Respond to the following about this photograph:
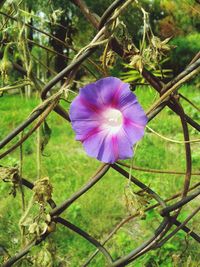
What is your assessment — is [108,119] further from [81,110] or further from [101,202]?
[101,202]

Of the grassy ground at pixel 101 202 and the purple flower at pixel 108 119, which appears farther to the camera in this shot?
the grassy ground at pixel 101 202

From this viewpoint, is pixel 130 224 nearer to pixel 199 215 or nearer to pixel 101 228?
pixel 101 228

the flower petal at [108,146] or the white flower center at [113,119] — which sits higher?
the white flower center at [113,119]

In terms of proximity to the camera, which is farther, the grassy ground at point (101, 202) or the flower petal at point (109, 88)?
the grassy ground at point (101, 202)

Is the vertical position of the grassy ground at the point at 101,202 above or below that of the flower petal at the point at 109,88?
below

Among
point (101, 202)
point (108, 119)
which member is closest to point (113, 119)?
point (108, 119)

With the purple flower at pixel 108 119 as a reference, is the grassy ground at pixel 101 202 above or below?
below

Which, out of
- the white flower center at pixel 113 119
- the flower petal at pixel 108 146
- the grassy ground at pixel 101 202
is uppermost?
the white flower center at pixel 113 119
